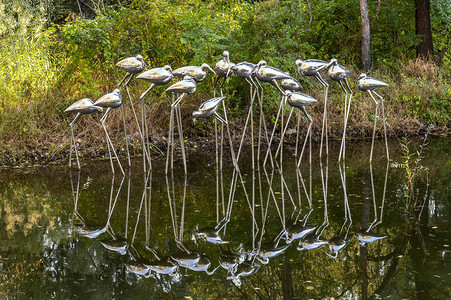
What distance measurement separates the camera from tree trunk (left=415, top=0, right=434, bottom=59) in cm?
1411

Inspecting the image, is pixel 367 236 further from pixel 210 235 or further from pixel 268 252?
pixel 210 235

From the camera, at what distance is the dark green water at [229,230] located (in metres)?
3.90

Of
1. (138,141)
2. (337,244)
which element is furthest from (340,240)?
(138,141)

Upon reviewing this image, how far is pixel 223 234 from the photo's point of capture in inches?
202

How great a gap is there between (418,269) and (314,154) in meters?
5.47

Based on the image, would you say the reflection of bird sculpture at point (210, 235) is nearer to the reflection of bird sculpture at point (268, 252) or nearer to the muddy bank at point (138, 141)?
the reflection of bird sculpture at point (268, 252)

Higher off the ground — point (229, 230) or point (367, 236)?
point (367, 236)

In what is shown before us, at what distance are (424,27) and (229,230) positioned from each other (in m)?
11.4

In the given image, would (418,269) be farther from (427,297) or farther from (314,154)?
(314,154)

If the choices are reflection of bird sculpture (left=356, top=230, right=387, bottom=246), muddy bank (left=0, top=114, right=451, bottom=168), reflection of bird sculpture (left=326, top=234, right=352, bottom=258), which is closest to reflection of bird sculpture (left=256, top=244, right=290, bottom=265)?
reflection of bird sculpture (left=326, top=234, right=352, bottom=258)

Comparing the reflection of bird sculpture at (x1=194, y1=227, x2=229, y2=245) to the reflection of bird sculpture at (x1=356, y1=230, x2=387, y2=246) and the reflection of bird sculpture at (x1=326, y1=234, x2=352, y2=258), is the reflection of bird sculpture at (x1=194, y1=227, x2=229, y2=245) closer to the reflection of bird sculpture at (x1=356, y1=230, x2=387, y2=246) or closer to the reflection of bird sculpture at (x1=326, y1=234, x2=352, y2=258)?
the reflection of bird sculpture at (x1=326, y1=234, x2=352, y2=258)

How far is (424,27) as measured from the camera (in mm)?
14211

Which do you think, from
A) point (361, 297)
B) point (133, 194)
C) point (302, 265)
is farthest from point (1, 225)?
point (361, 297)

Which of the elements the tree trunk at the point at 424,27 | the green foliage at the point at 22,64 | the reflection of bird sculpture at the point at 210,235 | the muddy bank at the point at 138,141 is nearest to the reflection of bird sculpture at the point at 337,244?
the reflection of bird sculpture at the point at 210,235
